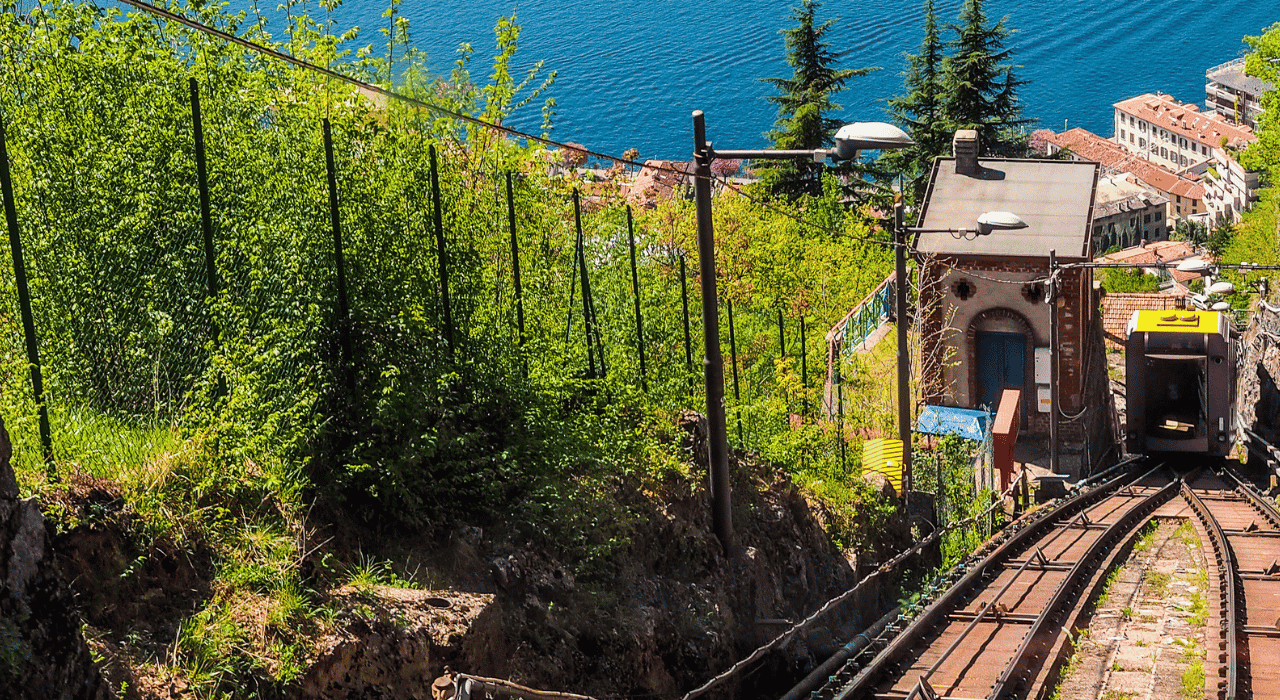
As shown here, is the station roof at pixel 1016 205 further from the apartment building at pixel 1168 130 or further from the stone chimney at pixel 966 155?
the apartment building at pixel 1168 130

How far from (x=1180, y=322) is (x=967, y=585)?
17.8 metres

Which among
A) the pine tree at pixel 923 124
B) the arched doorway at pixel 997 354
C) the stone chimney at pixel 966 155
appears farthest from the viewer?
the pine tree at pixel 923 124

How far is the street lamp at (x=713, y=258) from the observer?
10.6m

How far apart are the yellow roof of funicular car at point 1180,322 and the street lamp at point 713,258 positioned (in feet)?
71.2

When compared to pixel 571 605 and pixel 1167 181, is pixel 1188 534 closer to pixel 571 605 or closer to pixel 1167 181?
pixel 571 605

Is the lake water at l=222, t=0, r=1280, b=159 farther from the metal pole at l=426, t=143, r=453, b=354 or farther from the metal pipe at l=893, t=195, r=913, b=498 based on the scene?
the metal pole at l=426, t=143, r=453, b=354

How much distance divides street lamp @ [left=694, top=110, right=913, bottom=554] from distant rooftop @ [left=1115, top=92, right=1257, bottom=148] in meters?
123

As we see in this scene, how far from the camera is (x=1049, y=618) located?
13.8 m

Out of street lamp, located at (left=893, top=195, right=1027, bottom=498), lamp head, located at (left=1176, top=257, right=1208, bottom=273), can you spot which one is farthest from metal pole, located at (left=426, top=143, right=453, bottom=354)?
lamp head, located at (left=1176, top=257, right=1208, bottom=273)

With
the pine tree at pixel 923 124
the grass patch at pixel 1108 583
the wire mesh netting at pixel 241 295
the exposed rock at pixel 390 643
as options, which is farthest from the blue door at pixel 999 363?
the exposed rock at pixel 390 643

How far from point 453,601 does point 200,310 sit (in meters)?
3.01

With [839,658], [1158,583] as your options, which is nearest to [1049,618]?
[839,658]

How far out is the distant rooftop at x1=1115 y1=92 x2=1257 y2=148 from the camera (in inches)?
4980

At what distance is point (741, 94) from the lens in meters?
97.6
